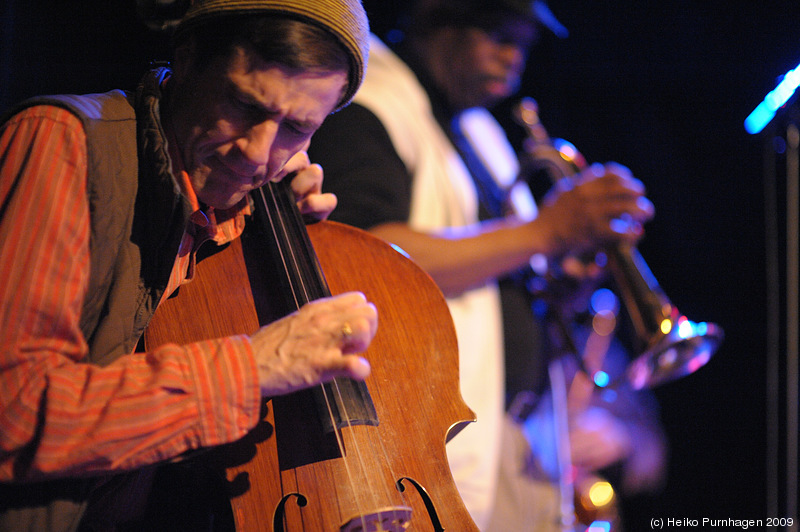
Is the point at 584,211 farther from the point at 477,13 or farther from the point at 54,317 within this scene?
the point at 54,317

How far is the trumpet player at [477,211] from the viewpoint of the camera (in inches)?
74.0

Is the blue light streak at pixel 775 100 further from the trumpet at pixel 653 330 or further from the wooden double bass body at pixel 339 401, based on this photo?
the wooden double bass body at pixel 339 401

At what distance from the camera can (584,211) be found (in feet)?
6.70

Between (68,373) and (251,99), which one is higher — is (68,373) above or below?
below

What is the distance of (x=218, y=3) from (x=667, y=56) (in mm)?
2968

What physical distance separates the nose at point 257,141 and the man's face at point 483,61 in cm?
148

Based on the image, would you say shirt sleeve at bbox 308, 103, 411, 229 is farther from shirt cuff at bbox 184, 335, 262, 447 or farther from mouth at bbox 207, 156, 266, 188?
shirt cuff at bbox 184, 335, 262, 447

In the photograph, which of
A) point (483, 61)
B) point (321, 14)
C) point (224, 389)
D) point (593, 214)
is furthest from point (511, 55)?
point (224, 389)

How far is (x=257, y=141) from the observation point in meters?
1.04

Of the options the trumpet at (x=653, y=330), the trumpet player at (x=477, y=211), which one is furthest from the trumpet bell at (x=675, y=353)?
the trumpet player at (x=477, y=211)

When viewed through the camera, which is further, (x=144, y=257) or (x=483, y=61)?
(x=483, y=61)

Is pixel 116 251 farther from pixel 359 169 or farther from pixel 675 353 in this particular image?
pixel 675 353

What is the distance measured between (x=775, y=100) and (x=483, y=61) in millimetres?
1046

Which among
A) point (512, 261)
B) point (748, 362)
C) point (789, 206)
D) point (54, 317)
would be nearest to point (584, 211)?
point (512, 261)
